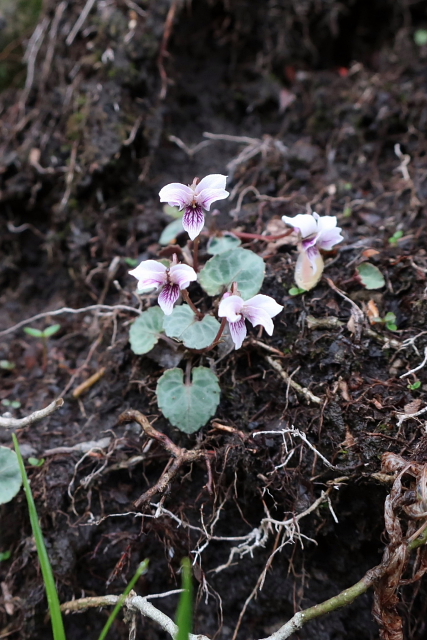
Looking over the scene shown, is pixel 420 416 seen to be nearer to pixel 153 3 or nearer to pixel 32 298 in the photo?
pixel 32 298

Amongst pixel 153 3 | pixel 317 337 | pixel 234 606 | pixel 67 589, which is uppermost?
pixel 153 3

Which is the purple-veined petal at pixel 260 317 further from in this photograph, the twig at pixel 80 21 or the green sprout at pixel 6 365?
the twig at pixel 80 21

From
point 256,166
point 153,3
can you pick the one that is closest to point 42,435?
point 256,166

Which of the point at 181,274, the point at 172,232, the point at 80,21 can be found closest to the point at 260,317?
the point at 181,274

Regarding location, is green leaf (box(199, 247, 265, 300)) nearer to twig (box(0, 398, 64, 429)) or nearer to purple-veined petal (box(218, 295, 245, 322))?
purple-veined petal (box(218, 295, 245, 322))

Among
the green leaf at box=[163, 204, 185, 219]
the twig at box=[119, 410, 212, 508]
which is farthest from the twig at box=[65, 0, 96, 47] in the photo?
the twig at box=[119, 410, 212, 508]

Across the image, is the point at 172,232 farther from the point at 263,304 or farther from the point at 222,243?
the point at 263,304

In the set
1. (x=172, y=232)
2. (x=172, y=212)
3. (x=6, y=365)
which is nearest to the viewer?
(x=172, y=232)
